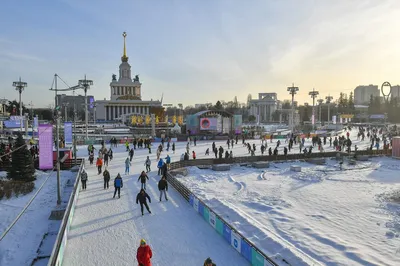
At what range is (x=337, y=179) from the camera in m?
19.5

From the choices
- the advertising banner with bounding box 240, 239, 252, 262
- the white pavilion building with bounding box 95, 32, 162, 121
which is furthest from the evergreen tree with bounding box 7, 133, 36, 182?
the white pavilion building with bounding box 95, 32, 162, 121

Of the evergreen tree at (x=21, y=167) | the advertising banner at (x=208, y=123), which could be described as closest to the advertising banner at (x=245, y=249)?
the evergreen tree at (x=21, y=167)

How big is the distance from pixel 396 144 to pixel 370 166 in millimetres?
6265

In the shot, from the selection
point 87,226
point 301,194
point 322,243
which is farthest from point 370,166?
point 87,226

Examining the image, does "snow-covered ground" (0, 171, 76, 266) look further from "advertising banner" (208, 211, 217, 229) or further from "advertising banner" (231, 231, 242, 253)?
"advertising banner" (231, 231, 242, 253)

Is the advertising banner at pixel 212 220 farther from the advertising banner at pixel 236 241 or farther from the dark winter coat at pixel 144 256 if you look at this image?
the dark winter coat at pixel 144 256

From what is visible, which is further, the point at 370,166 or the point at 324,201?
the point at 370,166

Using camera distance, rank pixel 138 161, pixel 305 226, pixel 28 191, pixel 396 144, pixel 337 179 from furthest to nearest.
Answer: pixel 396 144, pixel 138 161, pixel 337 179, pixel 28 191, pixel 305 226

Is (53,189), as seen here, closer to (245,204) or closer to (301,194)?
(245,204)

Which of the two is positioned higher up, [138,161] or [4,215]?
[138,161]

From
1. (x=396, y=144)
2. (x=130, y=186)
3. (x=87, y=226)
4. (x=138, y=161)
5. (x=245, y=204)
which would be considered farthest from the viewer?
(x=396, y=144)

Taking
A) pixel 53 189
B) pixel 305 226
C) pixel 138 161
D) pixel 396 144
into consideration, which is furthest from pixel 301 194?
pixel 396 144

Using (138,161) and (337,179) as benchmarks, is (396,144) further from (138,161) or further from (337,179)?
(138,161)

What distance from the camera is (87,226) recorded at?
34.5 feet
